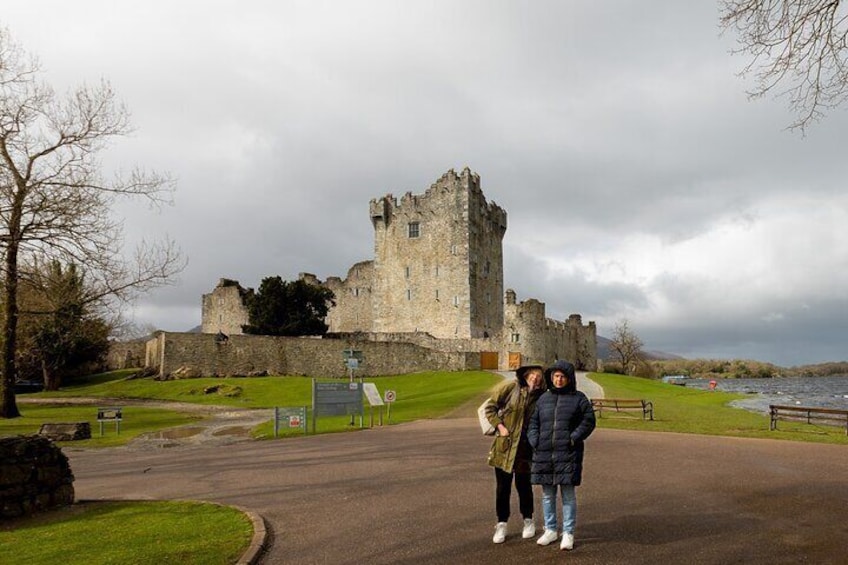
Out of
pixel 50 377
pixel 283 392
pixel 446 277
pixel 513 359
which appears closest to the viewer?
pixel 283 392

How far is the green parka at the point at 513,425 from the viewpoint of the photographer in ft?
25.4

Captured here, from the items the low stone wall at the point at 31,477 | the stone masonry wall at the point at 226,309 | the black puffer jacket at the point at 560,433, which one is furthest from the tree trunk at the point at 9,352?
the stone masonry wall at the point at 226,309

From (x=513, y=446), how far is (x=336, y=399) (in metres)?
16.8

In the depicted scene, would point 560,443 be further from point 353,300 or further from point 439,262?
point 353,300

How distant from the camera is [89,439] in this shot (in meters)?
Answer: 23.4

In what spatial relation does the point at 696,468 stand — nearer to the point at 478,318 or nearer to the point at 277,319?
the point at 478,318

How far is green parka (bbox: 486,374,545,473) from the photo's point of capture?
7.74 meters

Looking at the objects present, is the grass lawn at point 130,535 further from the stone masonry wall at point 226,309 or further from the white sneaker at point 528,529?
the stone masonry wall at point 226,309

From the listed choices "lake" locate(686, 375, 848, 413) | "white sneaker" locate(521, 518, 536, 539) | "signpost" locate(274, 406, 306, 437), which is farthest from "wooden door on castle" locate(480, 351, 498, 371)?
"white sneaker" locate(521, 518, 536, 539)

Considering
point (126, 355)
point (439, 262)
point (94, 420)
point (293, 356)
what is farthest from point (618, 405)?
point (126, 355)

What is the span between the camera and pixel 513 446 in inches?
304

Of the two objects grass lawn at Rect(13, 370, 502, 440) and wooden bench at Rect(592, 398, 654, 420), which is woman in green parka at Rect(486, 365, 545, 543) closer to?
wooden bench at Rect(592, 398, 654, 420)

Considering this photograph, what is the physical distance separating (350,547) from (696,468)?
Answer: 8.59 meters

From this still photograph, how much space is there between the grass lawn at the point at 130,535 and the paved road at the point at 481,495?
66cm
